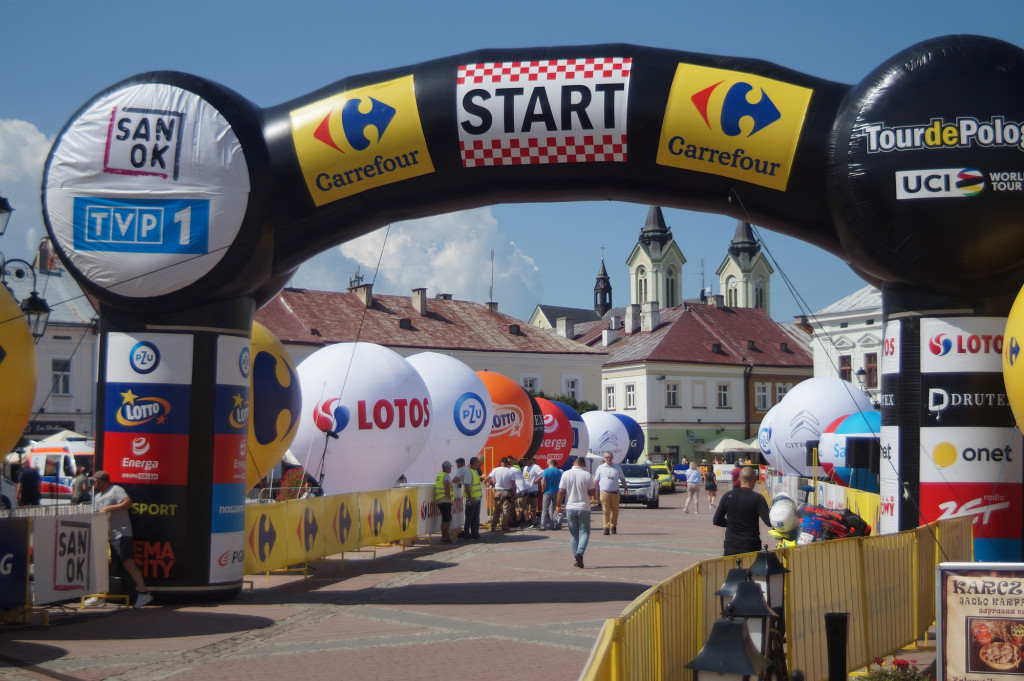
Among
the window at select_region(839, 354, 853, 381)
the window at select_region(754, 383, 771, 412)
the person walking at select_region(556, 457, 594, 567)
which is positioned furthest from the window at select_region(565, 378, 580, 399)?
the person walking at select_region(556, 457, 594, 567)

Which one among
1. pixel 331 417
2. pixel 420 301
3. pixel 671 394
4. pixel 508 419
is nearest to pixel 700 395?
pixel 671 394

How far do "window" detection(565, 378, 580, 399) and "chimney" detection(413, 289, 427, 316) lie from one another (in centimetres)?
1054

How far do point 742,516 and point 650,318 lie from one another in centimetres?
6996

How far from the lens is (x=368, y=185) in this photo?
12461 mm

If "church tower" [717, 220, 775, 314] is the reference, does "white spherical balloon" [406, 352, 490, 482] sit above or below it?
below

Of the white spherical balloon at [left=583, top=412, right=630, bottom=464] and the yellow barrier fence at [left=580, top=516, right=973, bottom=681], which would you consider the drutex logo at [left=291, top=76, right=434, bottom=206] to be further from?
the white spherical balloon at [left=583, top=412, right=630, bottom=464]

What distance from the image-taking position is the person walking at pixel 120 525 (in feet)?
39.7

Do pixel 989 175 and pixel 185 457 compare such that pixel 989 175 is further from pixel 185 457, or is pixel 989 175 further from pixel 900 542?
pixel 185 457

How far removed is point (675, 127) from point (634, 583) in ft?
19.4

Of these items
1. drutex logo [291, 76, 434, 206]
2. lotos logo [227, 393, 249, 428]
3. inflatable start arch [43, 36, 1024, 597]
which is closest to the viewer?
inflatable start arch [43, 36, 1024, 597]

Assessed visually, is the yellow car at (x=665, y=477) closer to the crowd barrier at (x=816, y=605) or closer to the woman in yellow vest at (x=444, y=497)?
the woman in yellow vest at (x=444, y=497)

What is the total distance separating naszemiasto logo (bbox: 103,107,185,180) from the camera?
12.4 m

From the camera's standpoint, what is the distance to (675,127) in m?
11.9

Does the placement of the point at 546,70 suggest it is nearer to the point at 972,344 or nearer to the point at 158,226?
the point at 158,226
